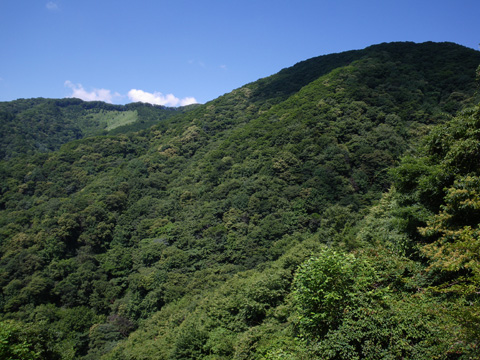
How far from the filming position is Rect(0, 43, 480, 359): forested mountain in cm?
884

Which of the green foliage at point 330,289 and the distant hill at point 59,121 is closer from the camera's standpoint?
the green foliage at point 330,289

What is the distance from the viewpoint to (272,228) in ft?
119

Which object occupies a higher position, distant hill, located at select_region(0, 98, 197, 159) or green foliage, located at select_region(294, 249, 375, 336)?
distant hill, located at select_region(0, 98, 197, 159)

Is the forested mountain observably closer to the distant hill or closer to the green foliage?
the green foliage

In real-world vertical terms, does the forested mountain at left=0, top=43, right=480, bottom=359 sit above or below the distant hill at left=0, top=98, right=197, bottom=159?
below

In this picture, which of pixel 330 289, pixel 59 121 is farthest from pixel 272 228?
pixel 59 121

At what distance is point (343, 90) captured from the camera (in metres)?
54.1

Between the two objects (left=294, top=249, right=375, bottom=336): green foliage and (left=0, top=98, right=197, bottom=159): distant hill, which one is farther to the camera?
(left=0, top=98, right=197, bottom=159): distant hill

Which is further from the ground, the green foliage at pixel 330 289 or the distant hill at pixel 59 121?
the distant hill at pixel 59 121

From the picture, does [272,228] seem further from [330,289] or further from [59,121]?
[59,121]

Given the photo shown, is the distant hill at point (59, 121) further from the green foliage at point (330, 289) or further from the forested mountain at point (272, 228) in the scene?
the green foliage at point (330, 289)

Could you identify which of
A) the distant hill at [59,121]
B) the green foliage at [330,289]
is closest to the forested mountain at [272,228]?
the green foliage at [330,289]

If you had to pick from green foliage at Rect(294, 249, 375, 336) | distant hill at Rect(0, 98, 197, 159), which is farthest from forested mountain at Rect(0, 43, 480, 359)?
distant hill at Rect(0, 98, 197, 159)

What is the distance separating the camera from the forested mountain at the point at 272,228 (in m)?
8.84
